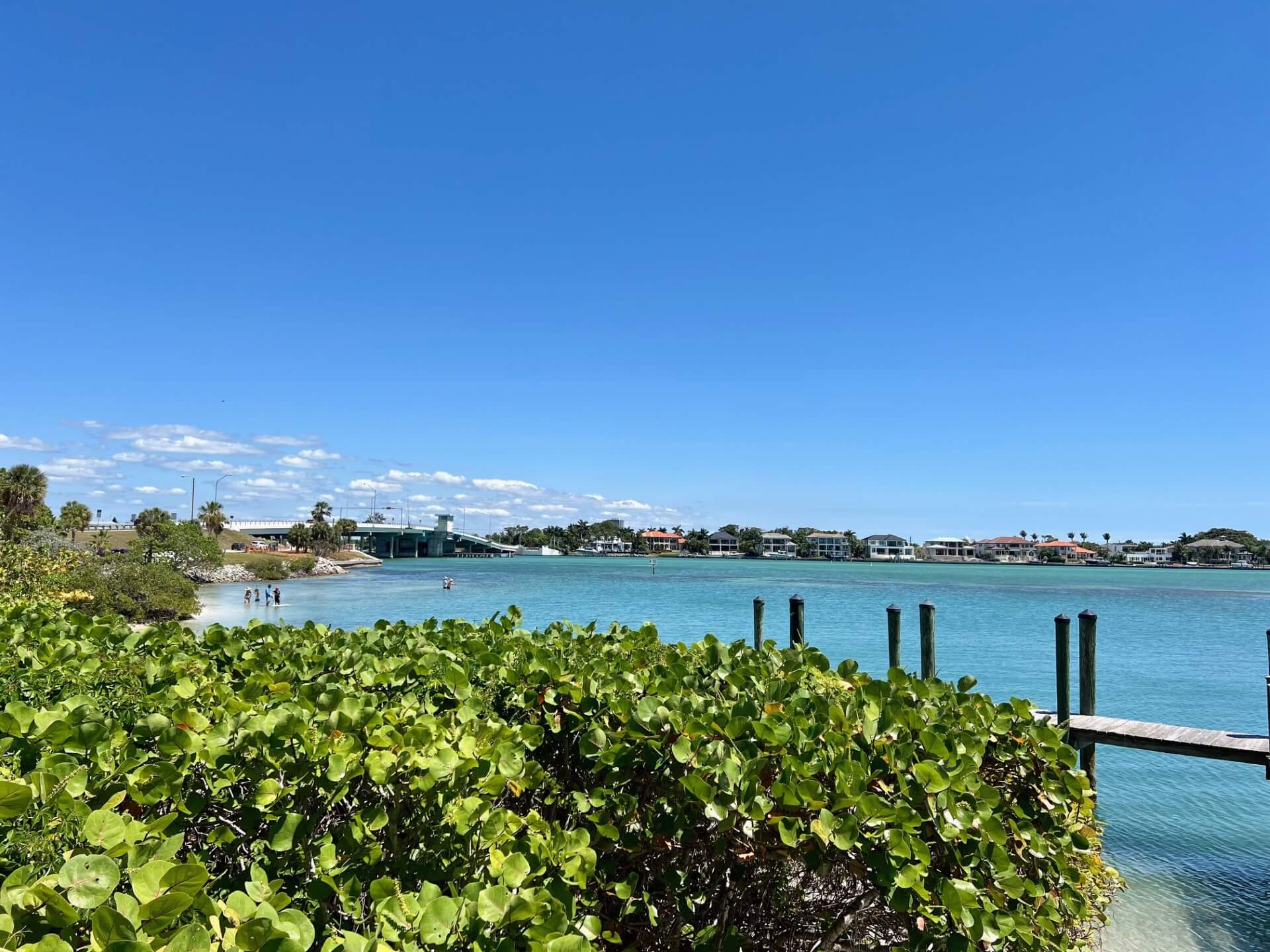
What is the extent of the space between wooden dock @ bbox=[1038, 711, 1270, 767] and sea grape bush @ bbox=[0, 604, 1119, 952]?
5916 mm

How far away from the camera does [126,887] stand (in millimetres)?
1884

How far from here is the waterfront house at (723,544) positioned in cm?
17825

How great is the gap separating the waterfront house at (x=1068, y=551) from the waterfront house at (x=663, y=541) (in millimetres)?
76947

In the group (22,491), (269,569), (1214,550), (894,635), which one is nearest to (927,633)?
(894,635)

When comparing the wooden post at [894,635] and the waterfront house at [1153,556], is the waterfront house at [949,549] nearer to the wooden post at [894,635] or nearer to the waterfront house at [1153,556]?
the waterfront house at [1153,556]

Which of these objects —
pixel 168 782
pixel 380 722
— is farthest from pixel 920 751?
pixel 168 782

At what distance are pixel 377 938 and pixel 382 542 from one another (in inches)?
6144

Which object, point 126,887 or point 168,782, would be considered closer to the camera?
point 126,887

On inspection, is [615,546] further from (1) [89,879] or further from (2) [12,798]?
(1) [89,879]

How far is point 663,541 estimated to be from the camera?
592 feet

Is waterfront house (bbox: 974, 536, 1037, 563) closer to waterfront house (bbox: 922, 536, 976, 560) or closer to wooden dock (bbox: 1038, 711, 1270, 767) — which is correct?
waterfront house (bbox: 922, 536, 976, 560)

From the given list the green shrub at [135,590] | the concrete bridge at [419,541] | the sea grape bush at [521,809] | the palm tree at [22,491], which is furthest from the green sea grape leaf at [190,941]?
the concrete bridge at [419,541]

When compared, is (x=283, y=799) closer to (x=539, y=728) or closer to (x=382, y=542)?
(x=539, y=728)

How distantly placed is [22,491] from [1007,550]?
16794 centimetres
